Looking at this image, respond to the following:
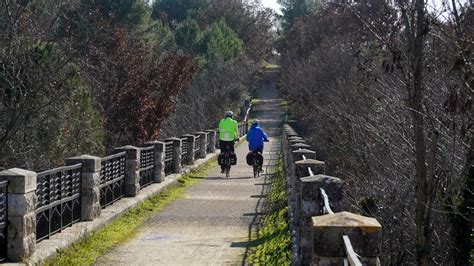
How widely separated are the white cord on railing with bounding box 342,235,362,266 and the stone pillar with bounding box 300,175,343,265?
8.57 feet

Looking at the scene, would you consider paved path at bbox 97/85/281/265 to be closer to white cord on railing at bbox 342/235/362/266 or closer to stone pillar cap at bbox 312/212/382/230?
stone pillar cap at bbox 312/212/382/230

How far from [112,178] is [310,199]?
21.1ft

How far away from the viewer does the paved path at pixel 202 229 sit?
985cm

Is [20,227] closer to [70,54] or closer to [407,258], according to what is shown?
[407,258]

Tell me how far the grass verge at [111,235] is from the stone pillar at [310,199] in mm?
2936

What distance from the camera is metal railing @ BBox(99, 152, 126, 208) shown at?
1298 cm

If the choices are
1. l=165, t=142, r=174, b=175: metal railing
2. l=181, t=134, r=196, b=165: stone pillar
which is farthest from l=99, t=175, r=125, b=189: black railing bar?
l=181, t=134, r=196, b=165: stone pillar

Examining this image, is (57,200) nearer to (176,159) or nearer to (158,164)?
(158,164)

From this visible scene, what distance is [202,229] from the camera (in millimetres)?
12242

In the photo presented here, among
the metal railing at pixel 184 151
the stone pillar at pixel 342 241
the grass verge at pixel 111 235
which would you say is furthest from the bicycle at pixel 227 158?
the stone pillar at pixel 342 241

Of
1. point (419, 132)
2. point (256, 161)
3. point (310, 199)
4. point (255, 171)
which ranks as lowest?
point (255, 171)

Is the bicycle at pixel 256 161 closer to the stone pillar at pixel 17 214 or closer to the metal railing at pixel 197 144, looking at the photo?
the metal railing at pixel 197 144

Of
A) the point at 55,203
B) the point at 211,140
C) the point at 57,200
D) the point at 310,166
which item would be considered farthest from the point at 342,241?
the point at 211,140

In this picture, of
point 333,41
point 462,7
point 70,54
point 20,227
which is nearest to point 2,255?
point 20,227
